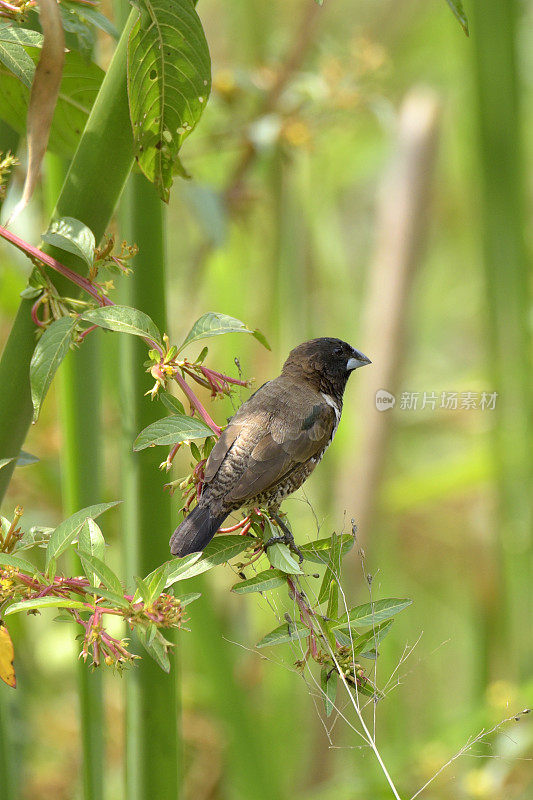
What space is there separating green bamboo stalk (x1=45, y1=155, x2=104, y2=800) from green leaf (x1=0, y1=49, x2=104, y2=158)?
182 millimetres

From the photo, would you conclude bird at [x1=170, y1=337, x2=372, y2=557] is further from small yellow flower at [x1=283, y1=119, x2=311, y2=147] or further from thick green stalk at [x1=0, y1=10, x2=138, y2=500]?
small yellow flower at [x1=283, y1=119, x2=311, y2=147]

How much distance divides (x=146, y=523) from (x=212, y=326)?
0.18m

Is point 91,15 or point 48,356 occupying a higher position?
point 91,15

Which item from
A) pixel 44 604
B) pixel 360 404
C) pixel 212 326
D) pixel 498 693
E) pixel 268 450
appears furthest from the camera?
pixel 360 404

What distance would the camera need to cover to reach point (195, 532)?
2.23 feet

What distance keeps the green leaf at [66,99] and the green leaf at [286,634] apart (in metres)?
0.47

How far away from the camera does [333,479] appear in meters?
1.71

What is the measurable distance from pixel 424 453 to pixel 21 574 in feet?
6.13

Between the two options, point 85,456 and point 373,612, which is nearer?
point 373,612

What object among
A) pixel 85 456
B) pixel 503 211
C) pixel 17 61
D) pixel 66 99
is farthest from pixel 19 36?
pixel 503 211

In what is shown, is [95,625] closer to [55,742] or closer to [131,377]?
[131,377]

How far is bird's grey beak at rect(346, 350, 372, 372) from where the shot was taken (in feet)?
3.39

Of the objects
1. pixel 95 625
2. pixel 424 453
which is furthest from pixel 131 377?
pixel 424 453

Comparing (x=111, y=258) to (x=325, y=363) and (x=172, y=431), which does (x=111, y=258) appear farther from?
(x=325, y=363)
